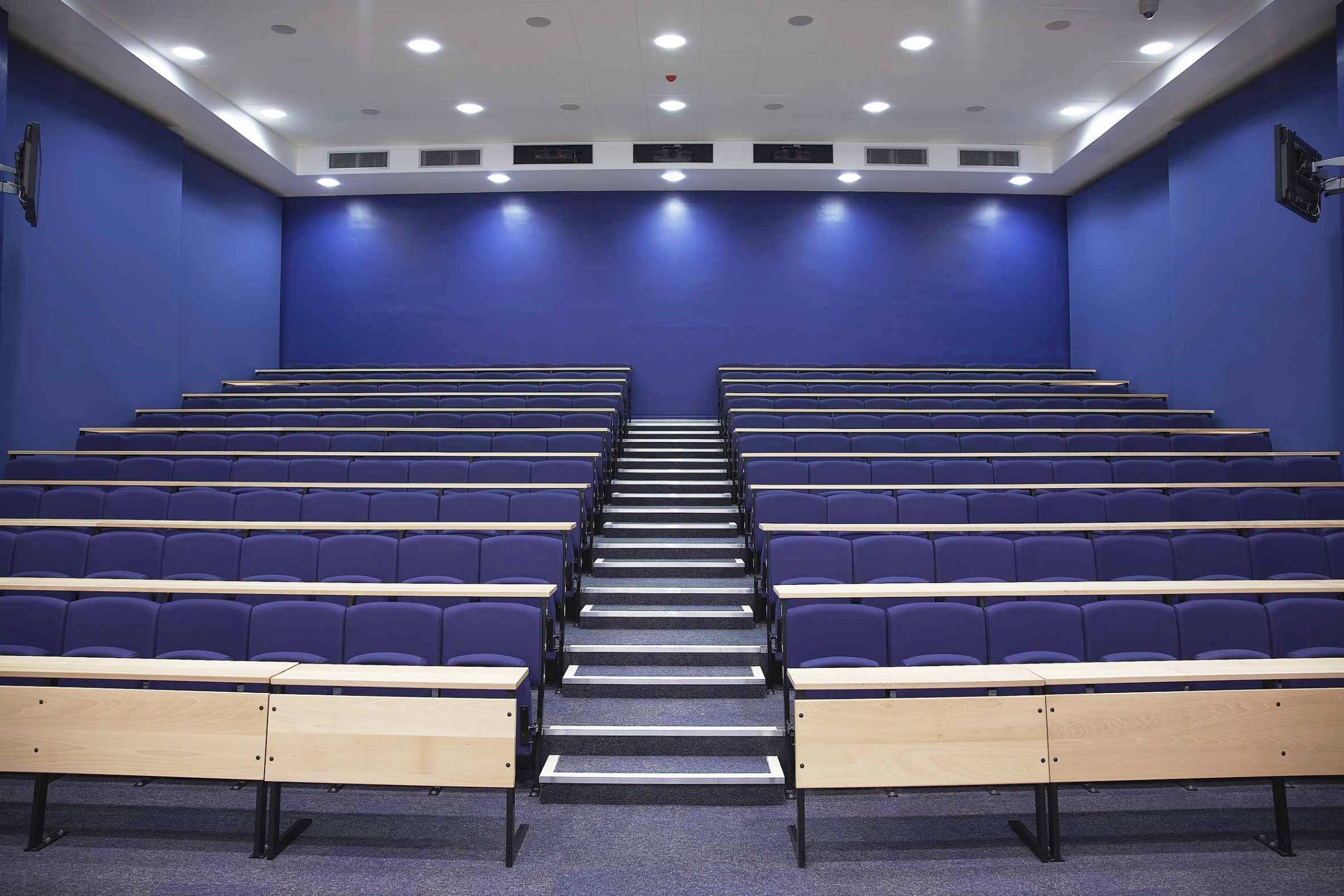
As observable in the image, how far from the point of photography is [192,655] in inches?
97.0

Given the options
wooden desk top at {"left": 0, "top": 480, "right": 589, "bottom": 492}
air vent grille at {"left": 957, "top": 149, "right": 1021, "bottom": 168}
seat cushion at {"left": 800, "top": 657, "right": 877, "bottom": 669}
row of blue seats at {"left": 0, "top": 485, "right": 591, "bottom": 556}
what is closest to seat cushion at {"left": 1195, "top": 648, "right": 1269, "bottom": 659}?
seat cushion at {"left": 800, "top": 657, "right": 877, "bottom": 669}

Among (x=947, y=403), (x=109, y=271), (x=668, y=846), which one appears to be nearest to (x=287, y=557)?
(x=668, y=846)

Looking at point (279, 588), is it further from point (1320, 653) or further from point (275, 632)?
point (1320, 653)

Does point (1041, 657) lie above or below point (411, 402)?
below

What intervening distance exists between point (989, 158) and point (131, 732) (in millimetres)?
7058

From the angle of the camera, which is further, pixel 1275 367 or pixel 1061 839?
pixel 1275 367

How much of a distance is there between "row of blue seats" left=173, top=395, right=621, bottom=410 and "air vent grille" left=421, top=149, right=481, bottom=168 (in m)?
2.19

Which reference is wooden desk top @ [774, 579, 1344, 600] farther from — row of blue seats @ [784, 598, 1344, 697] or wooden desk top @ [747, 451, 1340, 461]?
Answer: wooden desk top @ [747, 451, 1340, 461]

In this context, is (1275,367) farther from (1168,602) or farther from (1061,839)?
(1061,839)

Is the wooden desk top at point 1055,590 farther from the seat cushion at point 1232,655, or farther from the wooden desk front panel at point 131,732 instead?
the wooden desk front panel at point 131,732

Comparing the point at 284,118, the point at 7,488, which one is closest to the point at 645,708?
the point at 7,488

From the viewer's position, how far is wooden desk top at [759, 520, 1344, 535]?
3217mm

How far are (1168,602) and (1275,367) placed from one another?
3260 mm

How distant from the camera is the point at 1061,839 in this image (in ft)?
6.91
